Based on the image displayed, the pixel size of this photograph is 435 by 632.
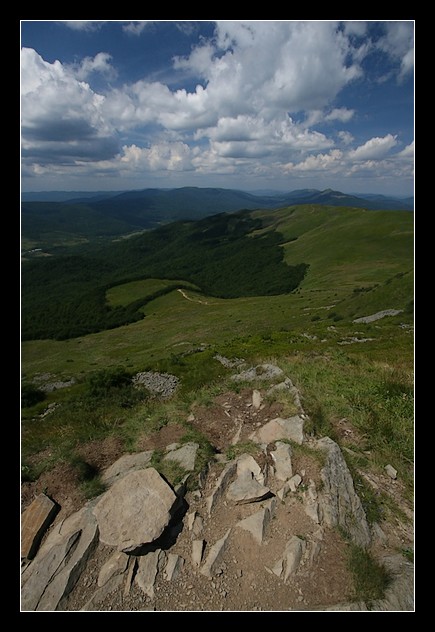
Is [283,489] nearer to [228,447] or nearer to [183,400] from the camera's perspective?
[228,447]

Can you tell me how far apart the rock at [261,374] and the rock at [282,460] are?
5.29 m

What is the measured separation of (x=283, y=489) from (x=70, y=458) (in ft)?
22.8

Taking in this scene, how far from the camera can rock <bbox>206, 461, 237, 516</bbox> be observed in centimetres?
877

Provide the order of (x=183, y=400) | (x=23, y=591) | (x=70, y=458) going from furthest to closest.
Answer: (x=183, y=400), (x=70, y=458), (x=23, y=591)

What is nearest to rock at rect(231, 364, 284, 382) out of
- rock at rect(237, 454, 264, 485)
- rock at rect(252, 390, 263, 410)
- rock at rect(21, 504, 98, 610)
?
rock at rect(252, 390, 263, 410)

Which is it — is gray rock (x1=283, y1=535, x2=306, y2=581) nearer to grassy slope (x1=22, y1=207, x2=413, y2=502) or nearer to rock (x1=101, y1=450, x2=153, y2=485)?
grassy slope (x1=22, y1=207, x2=413, y2=502)

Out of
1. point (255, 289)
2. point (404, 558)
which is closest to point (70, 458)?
point (404, 558)

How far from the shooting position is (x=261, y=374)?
54.2 feet

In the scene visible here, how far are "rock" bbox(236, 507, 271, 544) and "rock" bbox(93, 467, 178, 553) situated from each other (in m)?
1.89

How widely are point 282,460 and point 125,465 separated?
16.8 ft

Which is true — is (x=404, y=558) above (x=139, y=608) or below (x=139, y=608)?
above

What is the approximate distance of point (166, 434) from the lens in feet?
40.3

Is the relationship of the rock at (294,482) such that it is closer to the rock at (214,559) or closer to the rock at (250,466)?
the rock at (250,466)

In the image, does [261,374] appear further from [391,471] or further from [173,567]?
[173,567]
